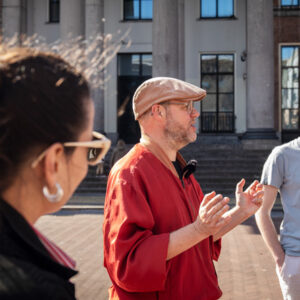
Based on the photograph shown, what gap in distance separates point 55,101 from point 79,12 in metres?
18.7

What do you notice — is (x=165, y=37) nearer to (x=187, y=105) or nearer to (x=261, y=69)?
(x=261, y=69)

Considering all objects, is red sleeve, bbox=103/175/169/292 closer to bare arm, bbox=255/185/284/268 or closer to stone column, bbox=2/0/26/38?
bare arm, bbox=255/185/284/268

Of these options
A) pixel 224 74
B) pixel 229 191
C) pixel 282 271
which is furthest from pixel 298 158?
pixel 224 74

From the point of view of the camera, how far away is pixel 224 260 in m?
6.96

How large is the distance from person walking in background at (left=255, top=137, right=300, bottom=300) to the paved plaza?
2.52 metres

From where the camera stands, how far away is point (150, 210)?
7.11ft

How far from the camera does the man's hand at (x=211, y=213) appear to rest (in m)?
1.99

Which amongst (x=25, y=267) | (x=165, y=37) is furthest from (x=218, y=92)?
(x=25, y=267)

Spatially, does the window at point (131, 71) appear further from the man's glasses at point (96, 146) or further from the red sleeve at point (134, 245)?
the man's glasses at point (96, 146)

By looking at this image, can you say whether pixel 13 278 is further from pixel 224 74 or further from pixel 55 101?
pixel 224 74

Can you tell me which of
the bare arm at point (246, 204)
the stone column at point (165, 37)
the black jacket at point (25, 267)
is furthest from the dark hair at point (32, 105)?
the stone column at point (165, 37)

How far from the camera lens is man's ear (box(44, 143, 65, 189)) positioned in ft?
3.70

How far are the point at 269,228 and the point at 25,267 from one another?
2322 mm

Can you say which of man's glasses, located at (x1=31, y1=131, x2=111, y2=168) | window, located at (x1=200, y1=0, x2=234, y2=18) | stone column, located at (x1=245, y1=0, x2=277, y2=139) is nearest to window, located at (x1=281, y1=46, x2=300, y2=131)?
window, located at (x1=200, y1=0, x2=234, y2=18)
